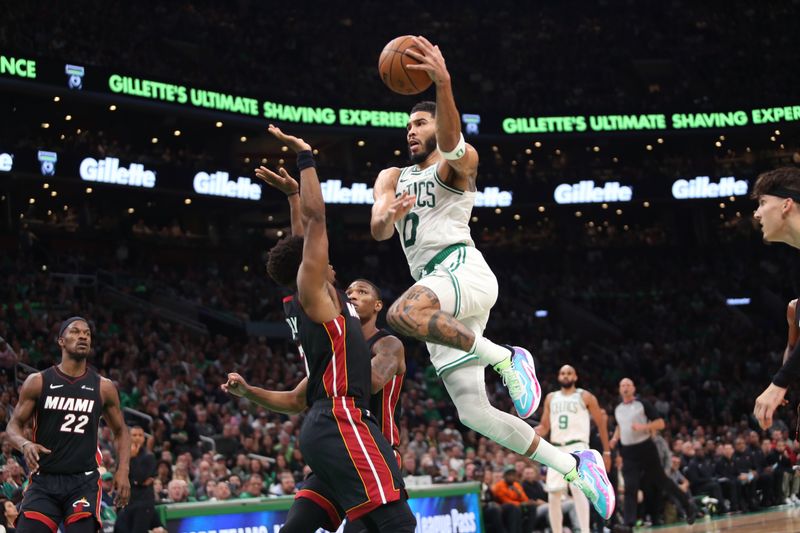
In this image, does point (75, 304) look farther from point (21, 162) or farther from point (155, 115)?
point (155, 115)

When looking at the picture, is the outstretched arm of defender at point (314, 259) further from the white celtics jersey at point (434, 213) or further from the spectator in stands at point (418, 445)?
the spectator in stands at point (418, 445)

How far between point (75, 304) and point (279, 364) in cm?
560

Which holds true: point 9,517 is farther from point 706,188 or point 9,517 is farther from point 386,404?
point 706,188

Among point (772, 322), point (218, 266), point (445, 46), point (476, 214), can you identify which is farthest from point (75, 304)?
point (772, 322)

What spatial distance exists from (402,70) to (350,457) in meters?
2.85

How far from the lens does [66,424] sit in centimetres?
812

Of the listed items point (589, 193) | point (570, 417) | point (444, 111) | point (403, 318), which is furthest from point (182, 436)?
point (589, 193)

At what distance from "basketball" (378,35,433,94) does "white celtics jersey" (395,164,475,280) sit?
63 centimetres

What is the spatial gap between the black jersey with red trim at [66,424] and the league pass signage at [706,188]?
3361 centimetres

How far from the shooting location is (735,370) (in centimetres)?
3309

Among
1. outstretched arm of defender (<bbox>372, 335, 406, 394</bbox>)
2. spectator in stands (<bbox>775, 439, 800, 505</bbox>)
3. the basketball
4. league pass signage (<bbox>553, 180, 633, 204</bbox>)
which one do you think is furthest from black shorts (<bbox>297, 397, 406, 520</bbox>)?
league pass signage (<bbox>553, 180, 633, 204</bbox>)

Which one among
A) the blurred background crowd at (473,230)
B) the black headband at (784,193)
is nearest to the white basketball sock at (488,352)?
the black headband at (784,193)

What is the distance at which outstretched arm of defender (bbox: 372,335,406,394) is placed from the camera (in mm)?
6691

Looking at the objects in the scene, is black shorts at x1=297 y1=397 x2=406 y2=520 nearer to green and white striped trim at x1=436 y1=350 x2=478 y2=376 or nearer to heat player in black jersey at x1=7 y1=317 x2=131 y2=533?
green and white striped trim at x1=436 y1=350 x2=478 y2=376
